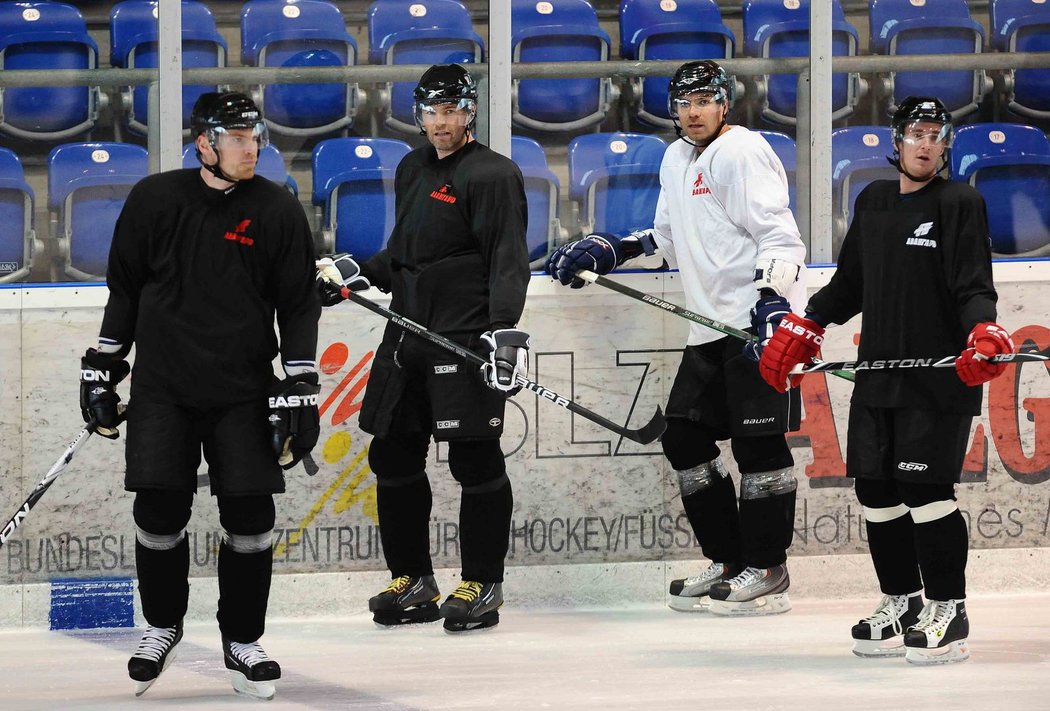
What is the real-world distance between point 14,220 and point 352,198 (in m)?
0.96

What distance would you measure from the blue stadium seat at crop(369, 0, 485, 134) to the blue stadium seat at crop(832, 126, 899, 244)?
1.18 m

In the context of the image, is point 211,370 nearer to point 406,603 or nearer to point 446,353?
point 446,353

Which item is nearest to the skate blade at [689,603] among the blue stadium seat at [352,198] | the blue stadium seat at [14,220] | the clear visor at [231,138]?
the blue stadium seat at [352,198]

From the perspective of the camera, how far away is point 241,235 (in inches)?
125

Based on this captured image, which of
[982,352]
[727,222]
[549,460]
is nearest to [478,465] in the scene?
[549,460]

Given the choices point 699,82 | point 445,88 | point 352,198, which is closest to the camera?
point 445,88

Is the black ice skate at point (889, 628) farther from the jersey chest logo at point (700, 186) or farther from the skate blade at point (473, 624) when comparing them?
the jersey chest logo at point (700, 186)

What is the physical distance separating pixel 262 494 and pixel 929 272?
5.18ft

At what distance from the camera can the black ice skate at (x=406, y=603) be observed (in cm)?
399

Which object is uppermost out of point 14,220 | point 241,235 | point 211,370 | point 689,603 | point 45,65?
point 45,65

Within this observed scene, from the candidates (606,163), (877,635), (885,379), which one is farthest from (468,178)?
(877,635)

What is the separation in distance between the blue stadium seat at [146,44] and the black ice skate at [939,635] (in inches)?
96.4

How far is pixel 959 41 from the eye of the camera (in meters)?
4.86

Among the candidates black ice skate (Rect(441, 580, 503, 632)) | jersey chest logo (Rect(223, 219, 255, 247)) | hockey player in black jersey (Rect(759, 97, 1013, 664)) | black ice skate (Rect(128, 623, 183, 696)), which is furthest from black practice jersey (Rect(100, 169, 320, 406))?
hockey player in black jersey (Rect(759, 97, 1013, 664))
